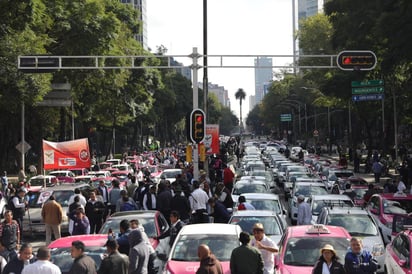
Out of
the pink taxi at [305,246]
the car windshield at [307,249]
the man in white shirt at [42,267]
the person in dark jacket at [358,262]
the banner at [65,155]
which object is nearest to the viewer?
the man in white shirt at [42,267]

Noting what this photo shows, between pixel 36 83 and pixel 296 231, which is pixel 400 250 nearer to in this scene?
pixel 296 231

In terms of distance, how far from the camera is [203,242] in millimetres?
12250

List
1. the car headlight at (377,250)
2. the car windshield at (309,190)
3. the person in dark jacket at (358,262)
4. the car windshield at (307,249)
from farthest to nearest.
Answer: the car windshield at (309,190)
the car headlight at (377,250)
the car windshield at (307,249)
the person in dark jacket at (358,262)

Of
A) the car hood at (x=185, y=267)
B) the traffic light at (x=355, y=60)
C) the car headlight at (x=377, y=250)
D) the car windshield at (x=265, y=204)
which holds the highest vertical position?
the traffic light at (x=355, y=60)

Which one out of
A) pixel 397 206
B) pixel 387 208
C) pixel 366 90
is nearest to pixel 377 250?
pixel 387 208

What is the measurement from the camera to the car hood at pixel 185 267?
1143 cm

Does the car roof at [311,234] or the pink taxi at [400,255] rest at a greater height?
the car roof at [311,234]

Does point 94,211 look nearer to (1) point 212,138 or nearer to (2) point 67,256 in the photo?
(2) point 67,256

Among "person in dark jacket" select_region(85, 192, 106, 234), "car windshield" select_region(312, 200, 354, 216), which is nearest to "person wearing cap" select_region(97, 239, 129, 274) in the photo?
"person in dark jacket" select_region(85, 192, 106, 234)

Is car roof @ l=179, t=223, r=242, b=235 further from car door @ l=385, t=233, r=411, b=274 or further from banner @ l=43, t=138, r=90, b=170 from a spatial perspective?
banner @ l=43, t=138, r=90, b=170

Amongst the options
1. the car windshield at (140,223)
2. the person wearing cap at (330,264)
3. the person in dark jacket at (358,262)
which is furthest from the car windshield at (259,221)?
the person wearing cap at (330,264)

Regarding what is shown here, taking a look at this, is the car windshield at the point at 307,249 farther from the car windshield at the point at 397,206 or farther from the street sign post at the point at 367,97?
the street sign post at the point at 367,97

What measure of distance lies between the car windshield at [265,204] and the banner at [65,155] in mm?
8174

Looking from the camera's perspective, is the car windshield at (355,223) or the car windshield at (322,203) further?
the car windshield at (322,203)
